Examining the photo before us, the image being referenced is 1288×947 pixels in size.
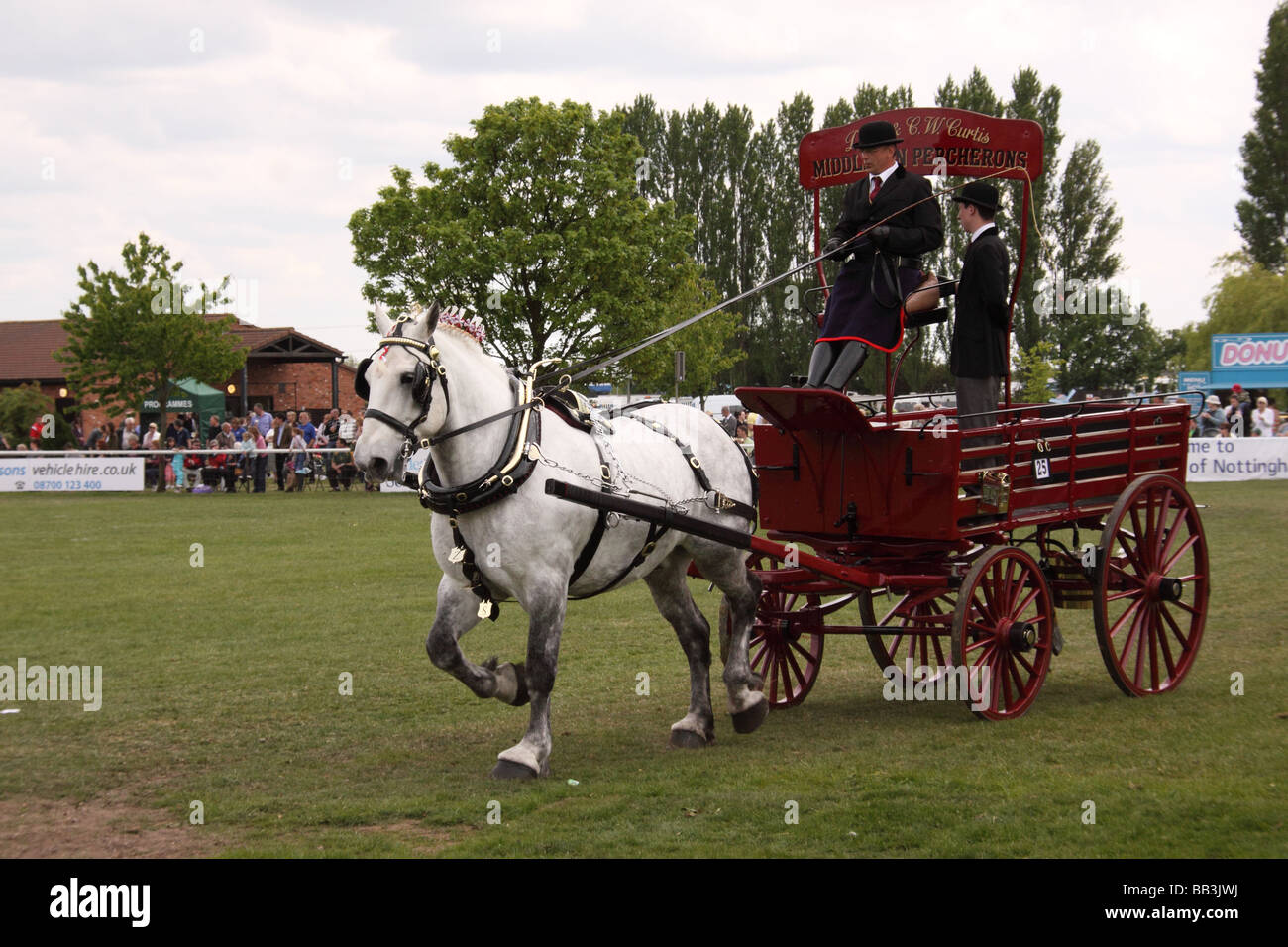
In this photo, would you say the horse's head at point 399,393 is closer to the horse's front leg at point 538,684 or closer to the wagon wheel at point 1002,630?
the horse's front leg at point 538,684

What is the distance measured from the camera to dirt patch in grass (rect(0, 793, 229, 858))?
5.69m

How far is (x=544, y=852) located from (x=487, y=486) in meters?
1.91

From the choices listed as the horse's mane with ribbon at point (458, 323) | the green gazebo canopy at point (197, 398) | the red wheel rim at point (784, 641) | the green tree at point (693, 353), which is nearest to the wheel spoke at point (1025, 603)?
the red wheel rim at point (784, 641)

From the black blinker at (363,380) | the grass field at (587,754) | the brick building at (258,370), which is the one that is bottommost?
the grass field at (587,754)

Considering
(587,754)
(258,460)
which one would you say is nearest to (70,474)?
(258,460)

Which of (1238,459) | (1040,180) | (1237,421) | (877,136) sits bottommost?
(1238,459)

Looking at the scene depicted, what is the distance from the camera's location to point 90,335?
41000 mm

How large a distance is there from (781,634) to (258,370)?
50852mm

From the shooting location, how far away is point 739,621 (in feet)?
26.2

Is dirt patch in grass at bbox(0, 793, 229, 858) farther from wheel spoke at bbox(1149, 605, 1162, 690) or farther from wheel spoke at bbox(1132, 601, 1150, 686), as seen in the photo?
wheel spoke at bbox(1149, 605, 1162, 690)

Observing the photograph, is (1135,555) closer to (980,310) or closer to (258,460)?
(980,310)

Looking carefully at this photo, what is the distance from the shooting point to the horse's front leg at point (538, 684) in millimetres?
6723

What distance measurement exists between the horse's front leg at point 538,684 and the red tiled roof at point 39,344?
46598mm

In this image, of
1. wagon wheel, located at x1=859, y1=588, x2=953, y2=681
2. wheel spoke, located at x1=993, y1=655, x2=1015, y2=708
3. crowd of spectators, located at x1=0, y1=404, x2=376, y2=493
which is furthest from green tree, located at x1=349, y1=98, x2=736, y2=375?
wheel spoke, located at x1=993, y1=655, x2=1015, y2=708
